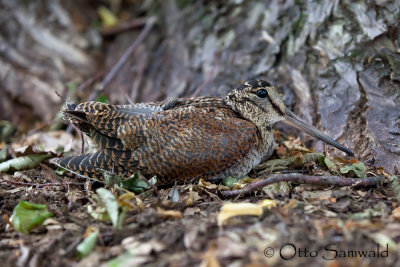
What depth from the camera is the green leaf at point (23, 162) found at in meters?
4.91

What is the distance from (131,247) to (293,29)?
4.22 meters

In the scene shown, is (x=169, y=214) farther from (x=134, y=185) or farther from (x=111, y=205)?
(x=134, y=185)

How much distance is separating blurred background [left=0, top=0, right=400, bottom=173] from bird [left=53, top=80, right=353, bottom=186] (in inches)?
25.6

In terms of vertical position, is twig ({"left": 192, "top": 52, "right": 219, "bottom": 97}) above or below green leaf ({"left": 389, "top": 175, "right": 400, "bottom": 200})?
above

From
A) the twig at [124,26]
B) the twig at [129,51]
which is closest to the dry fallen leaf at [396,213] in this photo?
the twig at [129,51]

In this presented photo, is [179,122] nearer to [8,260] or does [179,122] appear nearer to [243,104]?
[243,104]

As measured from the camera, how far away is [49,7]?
8359mm

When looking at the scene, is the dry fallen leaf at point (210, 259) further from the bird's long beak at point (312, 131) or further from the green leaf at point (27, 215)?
the bird's long beak at point (312, 131)

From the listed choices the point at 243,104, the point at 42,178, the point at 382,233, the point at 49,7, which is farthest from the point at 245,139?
the point at 49,7

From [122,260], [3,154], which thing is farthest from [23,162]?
[122,260]

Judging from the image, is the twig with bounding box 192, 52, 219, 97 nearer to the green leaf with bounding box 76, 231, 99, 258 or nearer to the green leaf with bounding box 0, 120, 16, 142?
the green leaf with bounding box 0, 120, 16, 142

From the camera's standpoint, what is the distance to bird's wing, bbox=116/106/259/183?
4.29 m

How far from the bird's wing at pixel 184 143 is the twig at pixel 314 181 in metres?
0.53

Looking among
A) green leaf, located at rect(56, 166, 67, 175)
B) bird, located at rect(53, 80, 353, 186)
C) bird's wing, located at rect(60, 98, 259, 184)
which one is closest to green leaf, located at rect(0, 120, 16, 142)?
green leaf, located at rect(56, 166, 67, 175)
